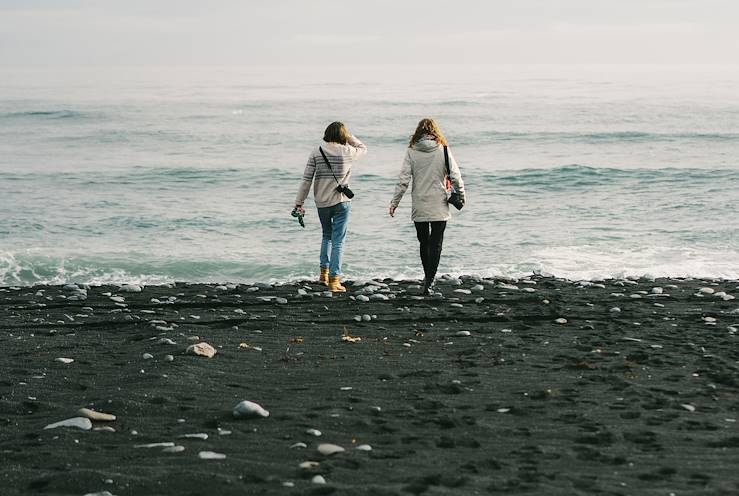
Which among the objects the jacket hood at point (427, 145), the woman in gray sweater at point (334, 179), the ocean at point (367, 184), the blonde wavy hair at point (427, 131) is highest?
the blonde wavy hair at point (427, 131)

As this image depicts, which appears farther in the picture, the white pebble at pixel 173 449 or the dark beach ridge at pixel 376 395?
the white pebble at pixel 173 449

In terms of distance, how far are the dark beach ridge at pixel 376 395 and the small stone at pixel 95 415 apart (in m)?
0.05

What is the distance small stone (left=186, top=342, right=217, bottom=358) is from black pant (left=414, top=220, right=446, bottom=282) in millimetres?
3871

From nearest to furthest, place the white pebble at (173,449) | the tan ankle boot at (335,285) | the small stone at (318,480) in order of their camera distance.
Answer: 1. the small stone at (318,480)
2. the white pebble at (173,449)
3. the tan ankle boot at (335,285)

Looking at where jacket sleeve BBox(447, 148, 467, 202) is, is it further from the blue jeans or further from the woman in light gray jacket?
the blue jeans

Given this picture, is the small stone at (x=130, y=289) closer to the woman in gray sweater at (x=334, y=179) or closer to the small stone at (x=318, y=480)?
the woman in gray sweater at (x=334, y=179)

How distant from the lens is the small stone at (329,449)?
525 centimetres

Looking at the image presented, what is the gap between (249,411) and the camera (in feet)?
19.6

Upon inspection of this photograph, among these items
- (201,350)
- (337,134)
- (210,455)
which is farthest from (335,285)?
(210,455)

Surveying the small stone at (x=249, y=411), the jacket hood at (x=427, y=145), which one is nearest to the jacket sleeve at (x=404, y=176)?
the jacket hood at (x=427, y=145)

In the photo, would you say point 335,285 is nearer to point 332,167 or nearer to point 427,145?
point 332,167

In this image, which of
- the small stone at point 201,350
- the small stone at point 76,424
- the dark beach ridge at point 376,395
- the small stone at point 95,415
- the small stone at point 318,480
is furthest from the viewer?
the small stone at point 201,350

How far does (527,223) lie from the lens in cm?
2227

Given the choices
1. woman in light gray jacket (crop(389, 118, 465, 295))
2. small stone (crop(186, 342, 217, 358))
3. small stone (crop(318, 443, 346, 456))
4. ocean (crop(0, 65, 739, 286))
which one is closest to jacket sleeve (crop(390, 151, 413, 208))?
woman in light gray jacket (crop(389, 118, 465, 295))
